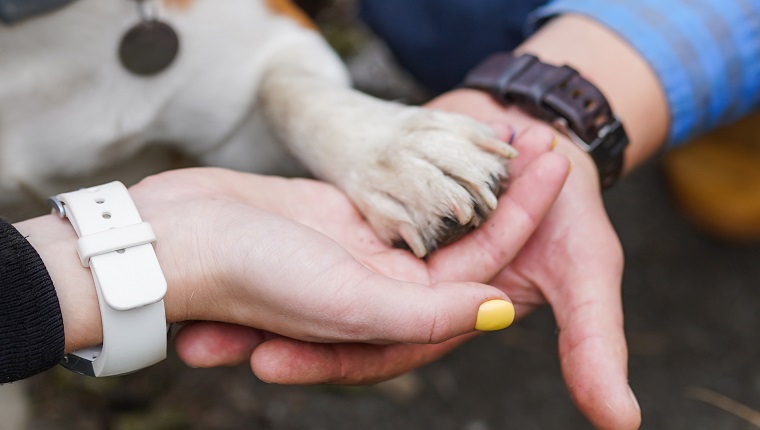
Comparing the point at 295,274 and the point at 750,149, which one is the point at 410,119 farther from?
the point at 750,149

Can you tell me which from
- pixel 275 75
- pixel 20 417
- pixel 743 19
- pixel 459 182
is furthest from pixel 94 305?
pixel 743 19

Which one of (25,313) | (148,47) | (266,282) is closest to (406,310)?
(266,282)

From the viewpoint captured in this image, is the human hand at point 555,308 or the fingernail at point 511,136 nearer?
the human hand at point 555,308

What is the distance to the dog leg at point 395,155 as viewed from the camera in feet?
3.40

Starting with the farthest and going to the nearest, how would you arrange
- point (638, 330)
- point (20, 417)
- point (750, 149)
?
1. point (750, 149)
2. point (638, 330)
3. point (20, 417)

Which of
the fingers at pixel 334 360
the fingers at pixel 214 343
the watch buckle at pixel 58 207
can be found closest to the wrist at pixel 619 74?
the fingers at pixel 334 360

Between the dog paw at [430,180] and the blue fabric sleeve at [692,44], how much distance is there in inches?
16.8

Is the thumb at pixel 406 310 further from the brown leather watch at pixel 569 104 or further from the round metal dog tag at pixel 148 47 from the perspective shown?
the round metal dog tag at pixel 148 47

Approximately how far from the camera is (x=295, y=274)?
0.88 m

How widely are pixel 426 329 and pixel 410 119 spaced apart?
39cm

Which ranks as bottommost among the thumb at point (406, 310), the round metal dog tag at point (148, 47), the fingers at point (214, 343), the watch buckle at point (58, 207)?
the fingers at point (214, 343)

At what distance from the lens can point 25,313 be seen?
0.85m

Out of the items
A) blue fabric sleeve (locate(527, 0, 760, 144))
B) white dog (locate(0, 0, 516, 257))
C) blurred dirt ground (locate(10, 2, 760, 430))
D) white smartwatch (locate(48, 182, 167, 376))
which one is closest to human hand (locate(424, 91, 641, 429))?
white dog (locate(0, 0, 516, 257))

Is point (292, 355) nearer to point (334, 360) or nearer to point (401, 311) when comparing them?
point (334, 360)
